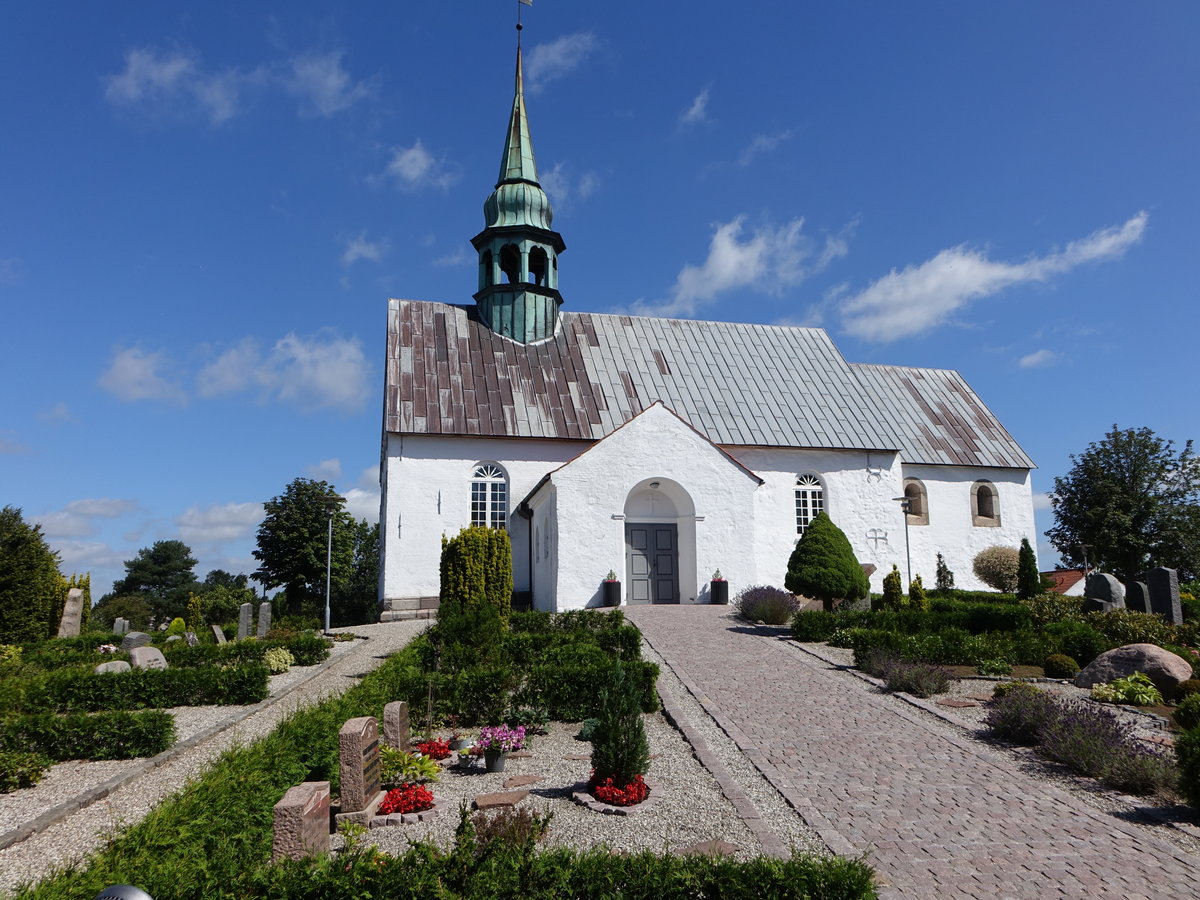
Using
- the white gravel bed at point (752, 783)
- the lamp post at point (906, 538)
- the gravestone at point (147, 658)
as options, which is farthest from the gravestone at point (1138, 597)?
the gravestone at point (147, 658)

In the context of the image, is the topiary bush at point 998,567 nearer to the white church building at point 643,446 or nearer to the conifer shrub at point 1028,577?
the white church building at point 643,446

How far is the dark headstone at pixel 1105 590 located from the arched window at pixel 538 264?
630 inches

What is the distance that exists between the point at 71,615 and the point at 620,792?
1732 cm

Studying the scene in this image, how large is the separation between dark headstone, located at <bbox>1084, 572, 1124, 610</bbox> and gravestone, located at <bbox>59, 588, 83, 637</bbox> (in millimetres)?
22259

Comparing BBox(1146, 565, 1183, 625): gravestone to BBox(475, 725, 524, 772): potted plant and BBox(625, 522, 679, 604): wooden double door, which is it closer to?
BBox(625, 522, 679, 604): wooden double door

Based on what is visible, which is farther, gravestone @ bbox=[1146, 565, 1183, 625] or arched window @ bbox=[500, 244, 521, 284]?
arched window @ bbox=[500, 244, 521, 284]

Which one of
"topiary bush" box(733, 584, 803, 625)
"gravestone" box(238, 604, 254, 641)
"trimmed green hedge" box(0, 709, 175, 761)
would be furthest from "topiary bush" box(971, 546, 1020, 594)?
"trimmed green hedge" box(0, 709, 175, 761)

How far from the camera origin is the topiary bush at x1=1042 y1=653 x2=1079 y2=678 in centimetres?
1084

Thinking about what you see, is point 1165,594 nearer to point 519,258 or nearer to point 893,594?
point 893,594

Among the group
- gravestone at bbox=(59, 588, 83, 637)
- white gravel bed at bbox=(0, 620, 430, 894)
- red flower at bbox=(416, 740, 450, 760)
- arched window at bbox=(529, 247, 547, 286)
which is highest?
arched window at bbox=(529, 247, 547, 286)

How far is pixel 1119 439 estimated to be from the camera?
30.2m

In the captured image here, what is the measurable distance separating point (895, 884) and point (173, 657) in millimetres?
11837

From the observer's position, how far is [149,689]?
10.0 metres

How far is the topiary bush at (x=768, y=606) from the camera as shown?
15391 millimetres
